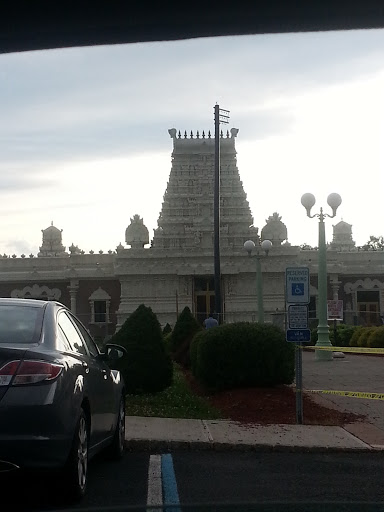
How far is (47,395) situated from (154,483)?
184 centimetres

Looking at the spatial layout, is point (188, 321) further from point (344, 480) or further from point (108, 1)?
point (108, 1)

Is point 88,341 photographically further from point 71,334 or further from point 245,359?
point 245,359

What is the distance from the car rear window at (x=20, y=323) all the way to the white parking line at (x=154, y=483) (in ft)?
5.11

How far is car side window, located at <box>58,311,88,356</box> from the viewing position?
24.0 feet

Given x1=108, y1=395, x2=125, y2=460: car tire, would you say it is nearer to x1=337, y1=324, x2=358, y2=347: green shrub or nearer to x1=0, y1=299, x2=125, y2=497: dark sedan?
x1=0, y1=299, x2=125, y2=497: dark sedan

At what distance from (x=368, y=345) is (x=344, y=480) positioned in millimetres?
24946

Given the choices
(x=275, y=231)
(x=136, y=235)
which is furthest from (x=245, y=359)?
(x=136, y=235)

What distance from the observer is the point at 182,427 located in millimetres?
10539

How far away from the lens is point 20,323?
22.7 ft

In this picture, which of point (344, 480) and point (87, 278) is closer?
point (344, 480)

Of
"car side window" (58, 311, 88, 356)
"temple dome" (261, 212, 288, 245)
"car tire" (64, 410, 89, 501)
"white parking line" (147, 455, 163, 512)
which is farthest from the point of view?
"temple dome" (261, 212, 288, 245)

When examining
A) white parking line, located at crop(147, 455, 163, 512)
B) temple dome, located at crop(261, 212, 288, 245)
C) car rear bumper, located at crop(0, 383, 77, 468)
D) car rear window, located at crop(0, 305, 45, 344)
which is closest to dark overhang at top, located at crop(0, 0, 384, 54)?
car rear window, located at crop(0, 305, 45, 344)

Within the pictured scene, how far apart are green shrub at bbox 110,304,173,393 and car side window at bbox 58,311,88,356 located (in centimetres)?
615

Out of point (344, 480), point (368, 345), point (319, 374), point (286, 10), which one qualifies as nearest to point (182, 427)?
point (344, 480)
